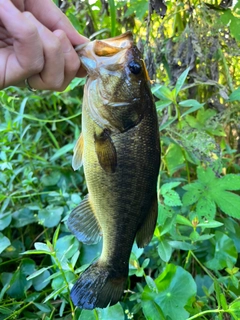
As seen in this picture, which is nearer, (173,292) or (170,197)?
(173,292)

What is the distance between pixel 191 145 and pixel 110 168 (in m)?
0.56

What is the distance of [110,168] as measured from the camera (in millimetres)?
1067

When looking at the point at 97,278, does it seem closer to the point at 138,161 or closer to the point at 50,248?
the point at 50,248

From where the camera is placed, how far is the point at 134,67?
41.7 inches

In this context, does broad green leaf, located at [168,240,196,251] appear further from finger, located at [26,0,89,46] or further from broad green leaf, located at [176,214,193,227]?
finger, located at [26,0,89,46]

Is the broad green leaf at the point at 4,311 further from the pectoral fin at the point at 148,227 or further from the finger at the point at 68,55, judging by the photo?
the finger at the point at 68,55

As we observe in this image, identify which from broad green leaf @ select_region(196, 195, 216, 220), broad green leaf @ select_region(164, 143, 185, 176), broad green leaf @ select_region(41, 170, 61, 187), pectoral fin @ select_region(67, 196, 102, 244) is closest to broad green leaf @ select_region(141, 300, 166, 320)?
pectoral fin @ select_region(67, 196, 102, 244)

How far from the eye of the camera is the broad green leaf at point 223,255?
4.43ft

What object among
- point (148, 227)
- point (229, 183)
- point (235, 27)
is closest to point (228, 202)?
point (229, 183)

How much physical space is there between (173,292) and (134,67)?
0.72 metres

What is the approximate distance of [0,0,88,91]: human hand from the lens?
0.92 metres

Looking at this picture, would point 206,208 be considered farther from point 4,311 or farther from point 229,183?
point 4,311

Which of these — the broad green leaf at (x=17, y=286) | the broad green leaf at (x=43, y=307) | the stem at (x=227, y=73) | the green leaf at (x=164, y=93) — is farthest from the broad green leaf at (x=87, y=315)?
the stem at (x=227, y=73)

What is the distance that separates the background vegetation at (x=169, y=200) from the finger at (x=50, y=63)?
0.45 m
